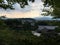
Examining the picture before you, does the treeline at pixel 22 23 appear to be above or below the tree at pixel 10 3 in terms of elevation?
below

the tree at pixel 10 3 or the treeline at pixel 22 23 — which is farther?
the treeline at pixel 22 23

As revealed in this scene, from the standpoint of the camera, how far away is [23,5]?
1458 cm

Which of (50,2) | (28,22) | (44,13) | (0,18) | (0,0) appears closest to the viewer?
(44,13)

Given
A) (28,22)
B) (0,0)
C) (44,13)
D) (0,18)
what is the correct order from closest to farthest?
(44,13) → (0,0) → (0,18) → (28,22)

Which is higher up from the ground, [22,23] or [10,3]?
[10,3]

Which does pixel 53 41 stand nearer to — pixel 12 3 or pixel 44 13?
pixel 44 13

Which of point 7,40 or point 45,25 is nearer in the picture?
point 7,40

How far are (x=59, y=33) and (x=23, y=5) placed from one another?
9.88 feet

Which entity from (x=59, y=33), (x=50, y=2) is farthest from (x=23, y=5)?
(x=59, y=33)

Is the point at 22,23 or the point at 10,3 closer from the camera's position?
the point at 10,3

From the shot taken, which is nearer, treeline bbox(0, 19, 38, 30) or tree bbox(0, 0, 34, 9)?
tree bbox(0, 0, 34, 9)

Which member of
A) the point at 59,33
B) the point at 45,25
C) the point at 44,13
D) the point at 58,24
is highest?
the point at 44,13

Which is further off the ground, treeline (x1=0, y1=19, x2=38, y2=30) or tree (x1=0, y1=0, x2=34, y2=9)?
tree (x1=0, y1=0, x2=34, y2=9)

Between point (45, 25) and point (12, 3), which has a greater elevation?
point (12, 3)
